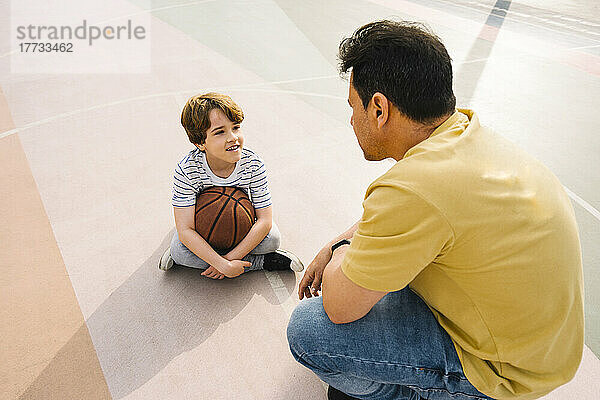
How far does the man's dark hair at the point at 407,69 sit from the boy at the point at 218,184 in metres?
0.98

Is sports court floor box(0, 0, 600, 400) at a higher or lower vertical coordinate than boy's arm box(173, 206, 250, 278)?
lower

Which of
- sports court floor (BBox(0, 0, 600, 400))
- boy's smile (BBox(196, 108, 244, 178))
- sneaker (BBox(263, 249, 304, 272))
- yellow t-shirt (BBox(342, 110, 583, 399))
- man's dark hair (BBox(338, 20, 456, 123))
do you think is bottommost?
sports court floor (BBox(0, 0, 600, 400))

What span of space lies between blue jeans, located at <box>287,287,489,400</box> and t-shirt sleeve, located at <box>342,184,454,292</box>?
295 mm

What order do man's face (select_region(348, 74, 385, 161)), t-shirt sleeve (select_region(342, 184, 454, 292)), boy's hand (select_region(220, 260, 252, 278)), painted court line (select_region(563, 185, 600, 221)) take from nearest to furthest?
t-shirt sleeve (select_region(342, 184, 454, 292)) < man's face (select_region(348, 74, 385, 161)) < boy's hand (select_region(220, 260, 252, 278)) < painted court line (select_region(563, 185, 600, 221))

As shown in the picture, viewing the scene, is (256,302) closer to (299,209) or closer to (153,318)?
(153,318)

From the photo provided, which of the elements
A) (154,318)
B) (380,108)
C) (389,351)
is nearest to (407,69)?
(380,108)

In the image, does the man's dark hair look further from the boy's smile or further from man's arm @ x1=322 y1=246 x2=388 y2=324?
the boy's smile

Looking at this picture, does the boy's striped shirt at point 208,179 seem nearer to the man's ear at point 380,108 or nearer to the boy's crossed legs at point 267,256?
the boy's crossed legs at point 267,256

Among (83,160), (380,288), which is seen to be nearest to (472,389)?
(380,288)

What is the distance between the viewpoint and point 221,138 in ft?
7.84

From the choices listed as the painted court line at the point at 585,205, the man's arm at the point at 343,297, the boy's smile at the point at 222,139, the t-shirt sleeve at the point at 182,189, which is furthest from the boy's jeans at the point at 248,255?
the painted court line at the point at 585,205

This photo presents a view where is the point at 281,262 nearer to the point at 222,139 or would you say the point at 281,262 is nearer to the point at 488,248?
the point at 222,139

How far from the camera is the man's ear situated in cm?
154

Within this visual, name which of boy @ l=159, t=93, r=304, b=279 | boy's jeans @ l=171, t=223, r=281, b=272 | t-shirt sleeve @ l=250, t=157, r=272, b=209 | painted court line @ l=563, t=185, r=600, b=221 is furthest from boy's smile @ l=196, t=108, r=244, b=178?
painted court line @ l=563, t=185, r=600, b=221
